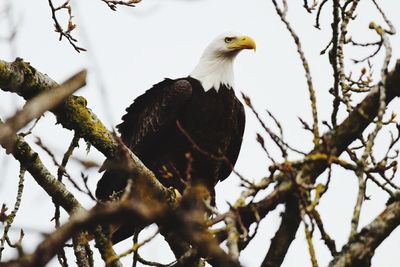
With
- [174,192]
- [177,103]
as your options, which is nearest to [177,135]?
[177,103]

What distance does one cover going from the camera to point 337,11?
4.04 metres

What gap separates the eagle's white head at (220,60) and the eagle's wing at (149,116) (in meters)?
0.31

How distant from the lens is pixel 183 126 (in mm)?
6977

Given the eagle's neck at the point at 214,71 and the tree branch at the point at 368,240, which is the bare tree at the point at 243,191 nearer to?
the tree branch at the point at 368,240

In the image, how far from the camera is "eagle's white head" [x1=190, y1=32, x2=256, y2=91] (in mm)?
7539

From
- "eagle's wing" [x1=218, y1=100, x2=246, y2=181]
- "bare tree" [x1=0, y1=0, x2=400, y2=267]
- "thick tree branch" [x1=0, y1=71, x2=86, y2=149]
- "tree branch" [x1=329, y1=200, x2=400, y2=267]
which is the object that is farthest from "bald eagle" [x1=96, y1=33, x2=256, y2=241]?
"thick tree branch" [x1=0, y1=71, x2=86, y2=149]

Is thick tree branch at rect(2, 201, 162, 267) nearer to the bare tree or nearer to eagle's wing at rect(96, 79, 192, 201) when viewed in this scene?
the bare tree

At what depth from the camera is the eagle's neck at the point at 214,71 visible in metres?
7.47

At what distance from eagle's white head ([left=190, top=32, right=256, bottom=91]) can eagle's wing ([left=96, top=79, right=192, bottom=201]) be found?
12.4 inches

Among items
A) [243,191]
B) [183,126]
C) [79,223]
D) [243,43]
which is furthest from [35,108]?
[243,43]

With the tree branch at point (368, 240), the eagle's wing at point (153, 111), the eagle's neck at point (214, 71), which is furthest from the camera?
the eagle's neck at point (214, 71)

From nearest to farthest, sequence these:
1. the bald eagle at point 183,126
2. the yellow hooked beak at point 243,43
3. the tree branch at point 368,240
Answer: the tree branch at point 368,240 < the bald eagle at point 183,126 < the yellow hooked beak at point 243,43

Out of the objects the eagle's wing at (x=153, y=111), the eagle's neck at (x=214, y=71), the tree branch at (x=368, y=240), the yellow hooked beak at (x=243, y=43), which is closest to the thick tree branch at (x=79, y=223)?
the tree branch at (x=368, y=240)

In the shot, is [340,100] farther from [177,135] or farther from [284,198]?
[177,135]
